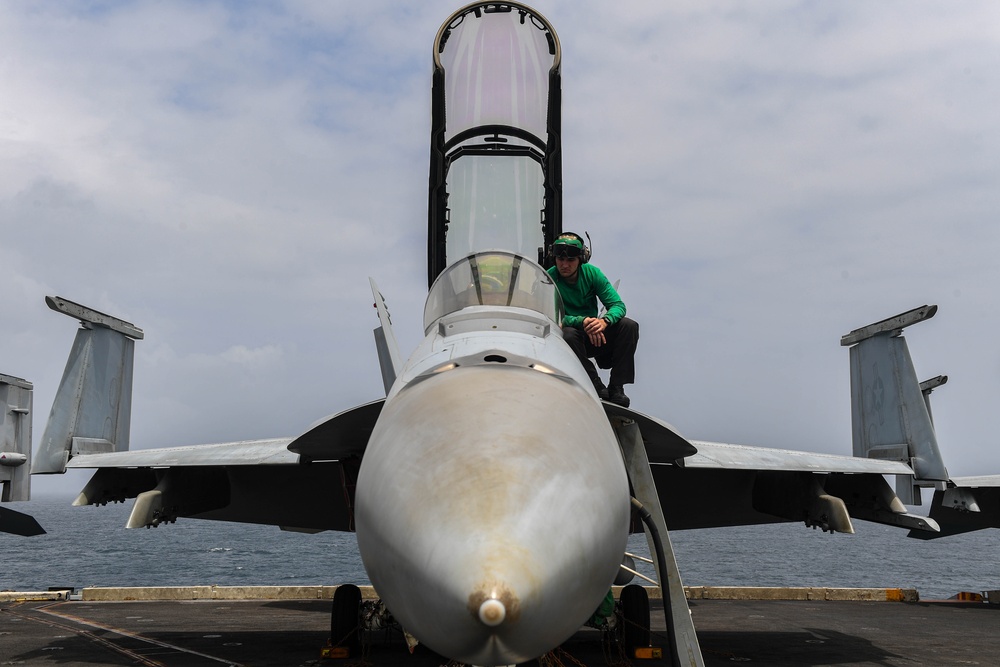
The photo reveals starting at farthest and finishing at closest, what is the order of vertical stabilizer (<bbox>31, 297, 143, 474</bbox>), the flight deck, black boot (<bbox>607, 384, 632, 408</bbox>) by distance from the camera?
vertical stabilizer (<bbox>31, 297, 143, 474</bbox>) < the flight deck < black boot (<bbox>607, 384, 632, 408</bbox>)

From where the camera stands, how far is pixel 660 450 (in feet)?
16.4

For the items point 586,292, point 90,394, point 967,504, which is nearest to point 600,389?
point 586,292

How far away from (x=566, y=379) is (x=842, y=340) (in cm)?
770

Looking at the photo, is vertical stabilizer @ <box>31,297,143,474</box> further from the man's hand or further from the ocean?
the ocean

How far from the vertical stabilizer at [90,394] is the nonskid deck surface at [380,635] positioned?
2137 mm

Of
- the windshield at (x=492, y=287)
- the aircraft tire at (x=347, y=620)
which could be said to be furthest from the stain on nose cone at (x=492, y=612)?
the aircraft tire at (x=347, y=620)

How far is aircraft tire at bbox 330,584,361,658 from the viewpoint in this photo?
7.65 m

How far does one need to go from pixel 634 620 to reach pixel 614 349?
11.0ft

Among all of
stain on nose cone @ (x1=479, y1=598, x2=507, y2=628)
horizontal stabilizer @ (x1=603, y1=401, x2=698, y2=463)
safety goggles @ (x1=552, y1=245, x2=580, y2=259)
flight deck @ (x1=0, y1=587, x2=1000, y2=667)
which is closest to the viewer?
stain on nose cone @ (x1=479, y1=598, x2=507, y2=628)

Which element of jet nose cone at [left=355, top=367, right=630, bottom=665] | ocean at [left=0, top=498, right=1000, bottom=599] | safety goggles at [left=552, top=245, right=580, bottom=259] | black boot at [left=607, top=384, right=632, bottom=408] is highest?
safety goggles at [left=552, top=245, right=580, bottom=259]

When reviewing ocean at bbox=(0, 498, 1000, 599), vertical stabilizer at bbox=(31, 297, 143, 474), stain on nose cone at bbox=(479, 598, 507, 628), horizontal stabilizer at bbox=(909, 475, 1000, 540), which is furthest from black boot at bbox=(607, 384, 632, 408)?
ocean at bbox=(0, 498, 1000, 599)

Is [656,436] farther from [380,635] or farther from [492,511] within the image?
[380,635]

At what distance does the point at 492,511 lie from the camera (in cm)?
229

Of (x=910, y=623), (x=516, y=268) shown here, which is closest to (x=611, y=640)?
(x=516, y=268)
